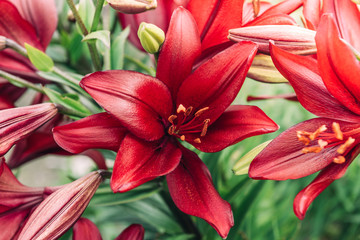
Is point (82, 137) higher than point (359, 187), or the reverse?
point (82, 137)

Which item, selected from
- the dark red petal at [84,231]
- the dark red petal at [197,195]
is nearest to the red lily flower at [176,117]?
the dark red petal at [197,195]

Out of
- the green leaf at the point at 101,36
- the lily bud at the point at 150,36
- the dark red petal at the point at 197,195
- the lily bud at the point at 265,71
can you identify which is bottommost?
the dark red petal at the point at 197,195

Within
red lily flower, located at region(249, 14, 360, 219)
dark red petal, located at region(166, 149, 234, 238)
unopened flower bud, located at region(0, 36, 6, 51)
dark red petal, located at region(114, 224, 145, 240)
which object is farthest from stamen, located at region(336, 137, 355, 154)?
unopened flower bud, located at region(0, 36, 6, 51)

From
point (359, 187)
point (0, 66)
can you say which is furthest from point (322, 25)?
point (359, 187)

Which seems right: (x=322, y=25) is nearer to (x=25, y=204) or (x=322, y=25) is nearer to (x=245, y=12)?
(x=245, y=12)

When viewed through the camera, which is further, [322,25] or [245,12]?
[245,12]

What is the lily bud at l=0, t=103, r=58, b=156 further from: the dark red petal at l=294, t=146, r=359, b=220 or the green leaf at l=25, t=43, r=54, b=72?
the dark red petal at l=294, t=146, r=359, b=220

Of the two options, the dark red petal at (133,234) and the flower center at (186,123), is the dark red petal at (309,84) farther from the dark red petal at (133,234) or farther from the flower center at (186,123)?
the dark red petal at (133,234)
